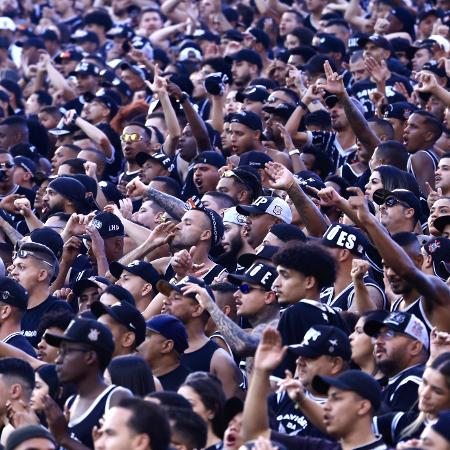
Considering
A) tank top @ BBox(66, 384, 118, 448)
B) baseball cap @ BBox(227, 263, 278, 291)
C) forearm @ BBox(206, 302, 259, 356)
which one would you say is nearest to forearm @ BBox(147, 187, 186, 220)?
baseball cap @ BBox(227, 263, 278, 291)

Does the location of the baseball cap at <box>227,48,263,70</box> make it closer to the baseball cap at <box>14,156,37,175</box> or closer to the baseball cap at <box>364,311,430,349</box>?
the baseball cap at <box>14,156,37,175</box>

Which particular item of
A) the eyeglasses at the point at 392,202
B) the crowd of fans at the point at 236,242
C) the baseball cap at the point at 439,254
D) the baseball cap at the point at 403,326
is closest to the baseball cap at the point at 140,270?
the crowd of fans at the point at 236,242

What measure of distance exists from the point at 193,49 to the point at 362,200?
10355mm

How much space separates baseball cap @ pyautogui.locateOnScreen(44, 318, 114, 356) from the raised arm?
1.75 m

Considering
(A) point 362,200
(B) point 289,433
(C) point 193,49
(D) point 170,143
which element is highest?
(A) point 362,200

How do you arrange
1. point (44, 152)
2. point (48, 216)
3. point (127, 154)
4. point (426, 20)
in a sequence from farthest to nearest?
point (426, 20) < point (44, 152) < point (127, 154) < point (48, 216)

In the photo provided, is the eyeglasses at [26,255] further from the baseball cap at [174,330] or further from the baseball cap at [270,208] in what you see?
the baseball cap at [174,330]

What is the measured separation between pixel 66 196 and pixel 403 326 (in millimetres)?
5225

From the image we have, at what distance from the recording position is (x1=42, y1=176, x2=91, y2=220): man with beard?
46.6ft

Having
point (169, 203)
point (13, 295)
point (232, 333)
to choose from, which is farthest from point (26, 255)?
point (232, 333)

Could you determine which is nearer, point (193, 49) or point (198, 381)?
point (198, 381)

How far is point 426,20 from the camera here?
2022 centimetres

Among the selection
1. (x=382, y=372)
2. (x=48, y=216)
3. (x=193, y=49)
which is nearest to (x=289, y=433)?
(x=382, y=372)

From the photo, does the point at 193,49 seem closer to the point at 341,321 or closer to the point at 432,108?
the point at 432,108
